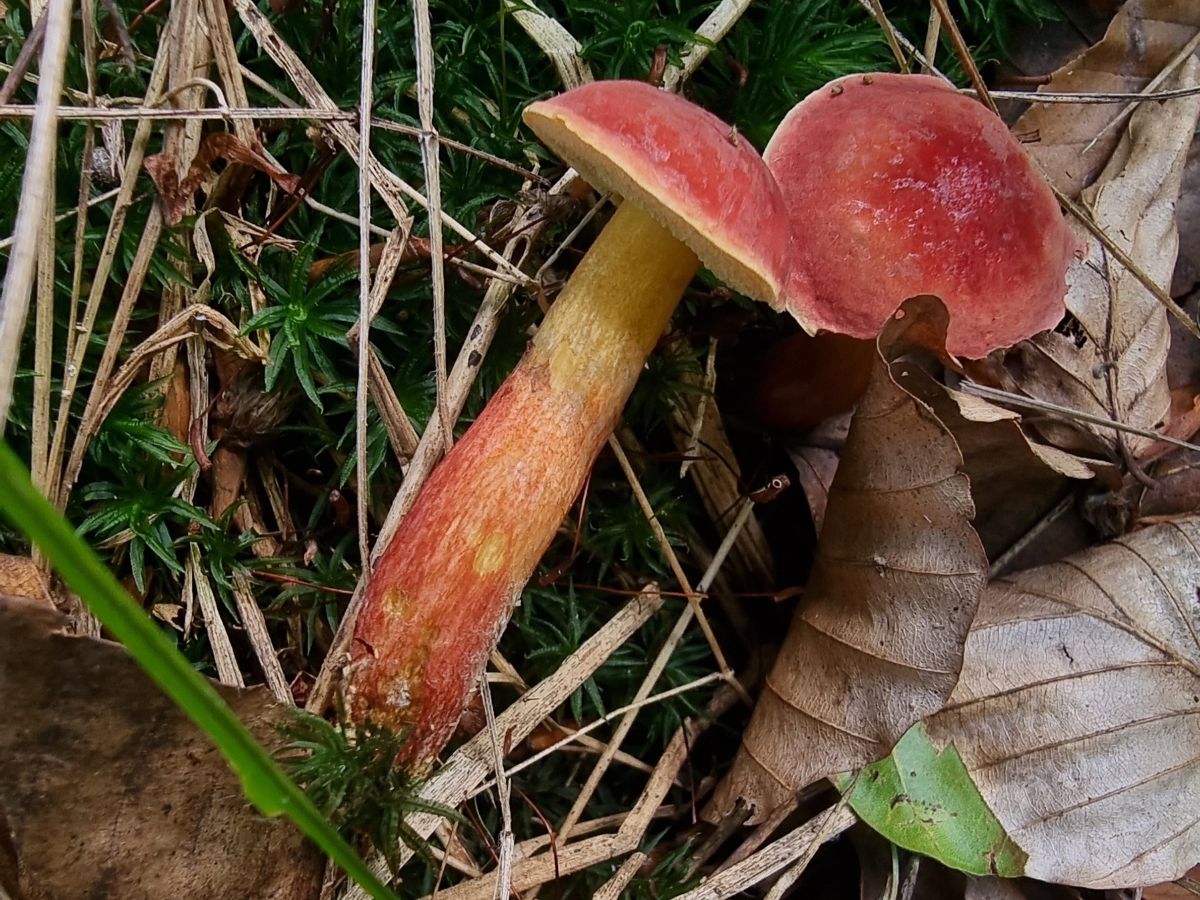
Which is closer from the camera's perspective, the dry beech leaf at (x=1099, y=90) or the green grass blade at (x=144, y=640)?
the green grass blade at (x=144, y=640)

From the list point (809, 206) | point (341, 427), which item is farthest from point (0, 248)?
point (809, 206)

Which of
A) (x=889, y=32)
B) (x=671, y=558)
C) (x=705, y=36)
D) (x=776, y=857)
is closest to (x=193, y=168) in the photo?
(x=705, y=36)

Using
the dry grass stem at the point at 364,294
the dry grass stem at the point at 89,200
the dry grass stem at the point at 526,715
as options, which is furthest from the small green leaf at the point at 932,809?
the dry grass stem at the point at 89,200

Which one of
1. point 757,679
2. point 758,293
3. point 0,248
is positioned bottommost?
point 757,679

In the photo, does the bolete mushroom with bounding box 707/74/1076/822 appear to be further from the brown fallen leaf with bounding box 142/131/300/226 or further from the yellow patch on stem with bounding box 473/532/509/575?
the brown fallen leaf with bounding box 142/131/300/226

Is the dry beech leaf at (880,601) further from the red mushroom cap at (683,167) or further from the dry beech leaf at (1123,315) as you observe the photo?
the dry beech leaf at (1123,315)

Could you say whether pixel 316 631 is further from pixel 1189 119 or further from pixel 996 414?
pixel 1189 119
